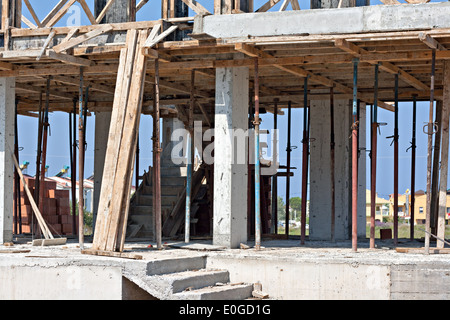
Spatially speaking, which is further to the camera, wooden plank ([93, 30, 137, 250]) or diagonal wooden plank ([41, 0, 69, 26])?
diagonal wooden plank ([41, 0, 69, 26])

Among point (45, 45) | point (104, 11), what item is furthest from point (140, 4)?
point (45, 45)

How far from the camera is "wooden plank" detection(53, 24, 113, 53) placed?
16.0 m

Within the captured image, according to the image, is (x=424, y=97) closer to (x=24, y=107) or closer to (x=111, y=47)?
(x=111, y=47)

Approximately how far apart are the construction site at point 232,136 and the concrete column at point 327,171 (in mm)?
30

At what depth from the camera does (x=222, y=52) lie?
15.8 metres

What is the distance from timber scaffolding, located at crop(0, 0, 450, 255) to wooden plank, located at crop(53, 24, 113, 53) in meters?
0.02

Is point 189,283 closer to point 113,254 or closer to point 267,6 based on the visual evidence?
point 113,254

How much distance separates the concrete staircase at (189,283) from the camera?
12.6 m

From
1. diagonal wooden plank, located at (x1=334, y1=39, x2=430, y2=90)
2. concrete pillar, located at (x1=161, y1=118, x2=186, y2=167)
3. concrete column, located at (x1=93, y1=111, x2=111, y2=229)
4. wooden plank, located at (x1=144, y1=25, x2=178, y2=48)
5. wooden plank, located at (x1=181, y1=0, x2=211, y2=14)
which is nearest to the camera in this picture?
diagonal wooden plank, located at (x1=334, y1=39, x2=430, y2=90)

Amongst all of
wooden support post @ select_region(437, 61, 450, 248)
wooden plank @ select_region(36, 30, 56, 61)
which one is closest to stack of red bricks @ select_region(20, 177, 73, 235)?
wooden plank @ select_region(36, 30, 56, 61)

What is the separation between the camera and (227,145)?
52.5 feet

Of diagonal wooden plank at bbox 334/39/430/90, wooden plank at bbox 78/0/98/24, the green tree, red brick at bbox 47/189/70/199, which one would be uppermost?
wooden plank at bbox 78/0/98/24

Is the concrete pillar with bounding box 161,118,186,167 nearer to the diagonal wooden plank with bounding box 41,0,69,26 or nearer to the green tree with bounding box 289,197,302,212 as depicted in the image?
the diagonal wooden plank with bounding box 41,0,69,26
